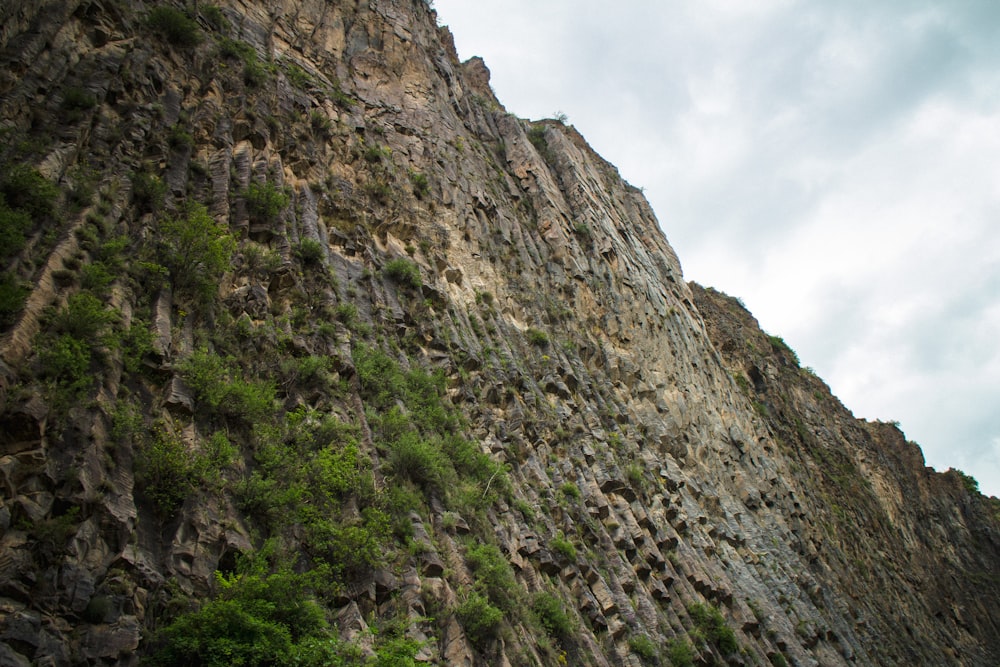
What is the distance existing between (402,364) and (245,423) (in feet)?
16.8

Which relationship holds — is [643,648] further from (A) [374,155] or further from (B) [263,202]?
(A) [374,155]

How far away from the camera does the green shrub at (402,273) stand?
53.6ft

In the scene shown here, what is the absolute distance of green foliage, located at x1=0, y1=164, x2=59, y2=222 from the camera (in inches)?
334

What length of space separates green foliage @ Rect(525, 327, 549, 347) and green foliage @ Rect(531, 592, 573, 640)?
32.2 ft

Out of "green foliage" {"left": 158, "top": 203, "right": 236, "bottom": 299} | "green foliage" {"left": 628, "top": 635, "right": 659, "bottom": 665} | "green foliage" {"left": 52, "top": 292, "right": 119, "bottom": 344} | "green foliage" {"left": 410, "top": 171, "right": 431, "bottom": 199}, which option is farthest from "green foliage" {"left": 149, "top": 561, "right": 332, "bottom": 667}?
"green foliage" {"left": 410, "top": 171, "right": 431, "bottom": 199}

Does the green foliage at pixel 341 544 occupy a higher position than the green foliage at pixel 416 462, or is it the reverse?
the green foliage at pixel 416 462

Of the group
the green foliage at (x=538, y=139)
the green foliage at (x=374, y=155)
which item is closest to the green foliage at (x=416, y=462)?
the green foliage at (x=374, y=155)

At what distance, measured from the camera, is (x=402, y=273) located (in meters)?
16.4

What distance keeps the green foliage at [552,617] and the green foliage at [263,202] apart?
9.53 m

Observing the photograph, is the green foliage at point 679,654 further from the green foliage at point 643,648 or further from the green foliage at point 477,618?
the green foliage at point 477,618

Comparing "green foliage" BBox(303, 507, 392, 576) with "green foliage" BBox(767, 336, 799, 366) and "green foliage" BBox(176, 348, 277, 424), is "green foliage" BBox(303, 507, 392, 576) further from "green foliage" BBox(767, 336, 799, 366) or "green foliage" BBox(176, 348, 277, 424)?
"green foliage" BBox(767, 336, 799, 366)

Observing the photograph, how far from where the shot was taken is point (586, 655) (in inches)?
483

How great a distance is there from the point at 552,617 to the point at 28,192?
36.8 feet

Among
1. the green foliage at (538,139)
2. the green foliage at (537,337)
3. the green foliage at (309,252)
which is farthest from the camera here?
the green foliage at (538,139)
